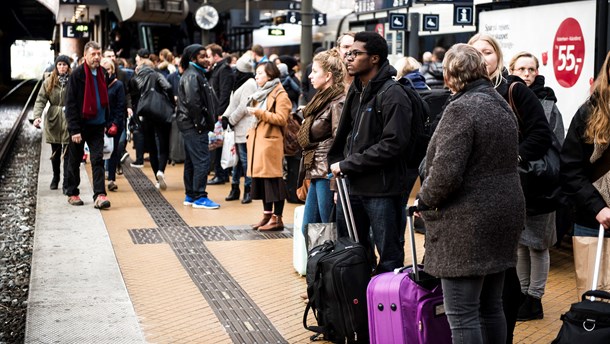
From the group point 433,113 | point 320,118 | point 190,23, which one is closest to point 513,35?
point 433,113

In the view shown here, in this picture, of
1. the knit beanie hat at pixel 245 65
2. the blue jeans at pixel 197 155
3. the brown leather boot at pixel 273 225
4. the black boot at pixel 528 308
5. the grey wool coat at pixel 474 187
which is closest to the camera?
the grey wool coat at pixel 474 187

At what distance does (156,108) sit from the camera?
13.5m

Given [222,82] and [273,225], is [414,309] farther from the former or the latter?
[222,82]

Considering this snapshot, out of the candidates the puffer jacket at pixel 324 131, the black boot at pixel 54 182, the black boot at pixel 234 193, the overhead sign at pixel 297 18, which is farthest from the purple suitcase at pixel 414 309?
the overhead sign at pixel 297 18

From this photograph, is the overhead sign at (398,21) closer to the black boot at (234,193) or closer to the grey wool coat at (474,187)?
the black boot at (234,193)

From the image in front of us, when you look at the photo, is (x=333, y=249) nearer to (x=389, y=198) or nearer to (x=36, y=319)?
(x=389, y=198)

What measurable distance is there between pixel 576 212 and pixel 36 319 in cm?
A: 361

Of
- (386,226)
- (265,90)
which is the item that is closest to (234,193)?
(265,90)

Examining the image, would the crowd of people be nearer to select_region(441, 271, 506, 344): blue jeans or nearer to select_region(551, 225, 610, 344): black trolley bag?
select_region(441, 271, 506, 344): blue jeans

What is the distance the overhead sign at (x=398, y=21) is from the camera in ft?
82.4

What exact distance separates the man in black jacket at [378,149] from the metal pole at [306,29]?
943 centimetres

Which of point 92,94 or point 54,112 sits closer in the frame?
point 92,94

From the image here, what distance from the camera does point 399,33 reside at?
28.8 meters

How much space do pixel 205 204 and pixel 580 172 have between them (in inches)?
290
